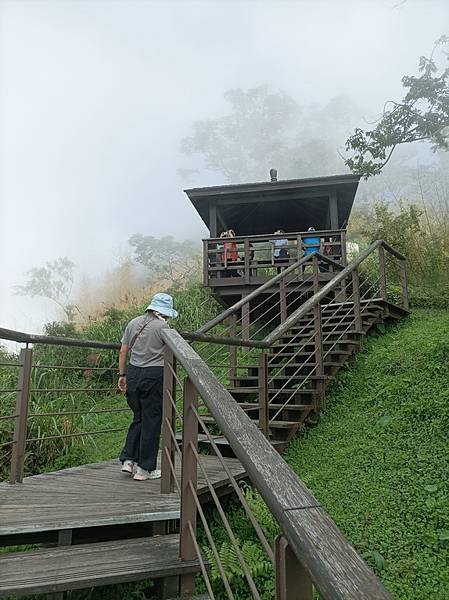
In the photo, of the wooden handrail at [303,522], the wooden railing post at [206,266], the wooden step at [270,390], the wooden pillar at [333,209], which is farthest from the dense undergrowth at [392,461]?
the wooden pillar at [333,209]

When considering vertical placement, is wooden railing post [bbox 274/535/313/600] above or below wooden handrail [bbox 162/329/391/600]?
below

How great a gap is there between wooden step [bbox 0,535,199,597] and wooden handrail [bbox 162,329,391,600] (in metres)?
0.88

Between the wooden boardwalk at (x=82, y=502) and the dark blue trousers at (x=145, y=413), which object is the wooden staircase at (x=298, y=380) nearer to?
the dark blue trousers at (x=145, y=413)

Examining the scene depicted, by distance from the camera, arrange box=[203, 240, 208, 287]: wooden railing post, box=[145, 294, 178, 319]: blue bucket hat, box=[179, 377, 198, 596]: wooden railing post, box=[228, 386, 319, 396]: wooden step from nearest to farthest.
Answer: box=[179, 377, 198, 596]: wooden railing post → box=[145, 294, 178, 319]: blue bucket hat → box=[228, 386, 319, 396]: wooden step → box=[203, 240, 208, 287]: wooden railing post

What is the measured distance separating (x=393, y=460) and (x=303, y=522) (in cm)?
270

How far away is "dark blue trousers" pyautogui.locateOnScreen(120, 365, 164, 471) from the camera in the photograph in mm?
3010

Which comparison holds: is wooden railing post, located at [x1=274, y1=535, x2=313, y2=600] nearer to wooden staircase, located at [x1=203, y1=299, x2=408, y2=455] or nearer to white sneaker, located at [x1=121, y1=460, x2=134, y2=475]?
white sneaker, located at [x1=121, y1=460, x2=134, y2=475]

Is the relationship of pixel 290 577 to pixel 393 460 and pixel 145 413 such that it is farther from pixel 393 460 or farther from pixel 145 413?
pixel 393 460

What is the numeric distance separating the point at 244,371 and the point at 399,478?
4.14 m

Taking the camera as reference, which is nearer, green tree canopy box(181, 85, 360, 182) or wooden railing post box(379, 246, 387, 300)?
wooden railing post box(379, 246, 387, 300)

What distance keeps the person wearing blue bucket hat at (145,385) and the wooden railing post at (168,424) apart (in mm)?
450

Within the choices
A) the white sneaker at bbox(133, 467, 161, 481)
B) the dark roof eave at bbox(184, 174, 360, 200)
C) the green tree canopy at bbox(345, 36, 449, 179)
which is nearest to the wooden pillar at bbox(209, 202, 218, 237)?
the dark roof eave at bbox(184, 174, 360, 200)

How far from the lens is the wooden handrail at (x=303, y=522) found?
71cm

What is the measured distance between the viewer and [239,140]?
47.8 metres
